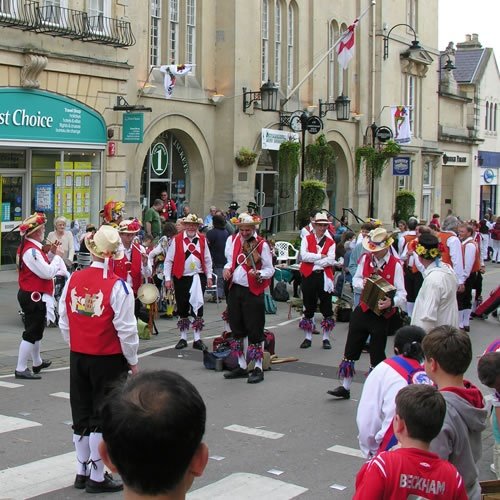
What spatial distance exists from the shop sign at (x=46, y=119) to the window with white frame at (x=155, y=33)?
3.52m

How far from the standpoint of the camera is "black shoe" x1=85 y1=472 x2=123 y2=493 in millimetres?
6508

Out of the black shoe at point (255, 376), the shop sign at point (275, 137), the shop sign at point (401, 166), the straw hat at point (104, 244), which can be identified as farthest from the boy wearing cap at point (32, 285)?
the shop sign at point (401, 166)

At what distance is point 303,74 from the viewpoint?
29859mm

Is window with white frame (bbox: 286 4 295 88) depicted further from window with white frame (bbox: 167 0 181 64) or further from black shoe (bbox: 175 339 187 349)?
black shoe (bbox: 175 339 187 349)

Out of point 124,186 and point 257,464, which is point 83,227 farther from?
point 257,464

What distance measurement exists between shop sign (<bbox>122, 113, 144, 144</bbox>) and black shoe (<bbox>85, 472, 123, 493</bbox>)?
49.1ft

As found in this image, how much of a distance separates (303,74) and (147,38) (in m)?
8.36

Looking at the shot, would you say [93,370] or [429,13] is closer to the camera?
[93,370]

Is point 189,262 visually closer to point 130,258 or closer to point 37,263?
point 130,258

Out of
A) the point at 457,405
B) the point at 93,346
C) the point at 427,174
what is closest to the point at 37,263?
the point at 93,346

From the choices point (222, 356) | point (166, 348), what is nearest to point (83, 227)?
point (166, 348)

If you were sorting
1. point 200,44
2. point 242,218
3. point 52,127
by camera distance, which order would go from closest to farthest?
point 242,218
point 52,127
point 200,44

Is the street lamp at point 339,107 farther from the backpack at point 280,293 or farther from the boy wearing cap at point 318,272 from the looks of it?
the boy wearing cap at point 318,272

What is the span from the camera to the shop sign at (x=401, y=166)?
3409 centimetres
